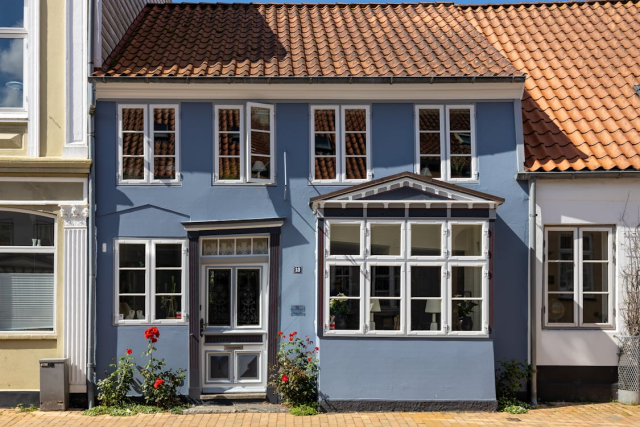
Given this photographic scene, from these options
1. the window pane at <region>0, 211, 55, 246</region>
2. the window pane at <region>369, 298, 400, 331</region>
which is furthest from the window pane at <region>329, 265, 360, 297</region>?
the window pane at <region>0, 211, 55, 246</region>

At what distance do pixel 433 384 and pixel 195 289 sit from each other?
175 inches

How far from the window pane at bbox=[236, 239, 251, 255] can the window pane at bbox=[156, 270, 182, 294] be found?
112 centimetres

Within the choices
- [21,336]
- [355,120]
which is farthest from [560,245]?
[21,336]

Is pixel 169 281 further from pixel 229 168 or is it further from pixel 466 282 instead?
pixel 466 282

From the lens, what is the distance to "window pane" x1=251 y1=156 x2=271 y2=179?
11484 millimetres

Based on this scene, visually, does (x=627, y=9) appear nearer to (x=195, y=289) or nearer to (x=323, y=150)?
(x=323, y=150)

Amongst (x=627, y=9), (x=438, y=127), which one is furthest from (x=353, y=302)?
(x=627, y=9)

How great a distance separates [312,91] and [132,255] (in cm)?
438

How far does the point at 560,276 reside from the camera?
458 inches

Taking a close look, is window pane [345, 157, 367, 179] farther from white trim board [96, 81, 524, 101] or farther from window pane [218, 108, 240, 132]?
window pane [218, 108, 240, 132]

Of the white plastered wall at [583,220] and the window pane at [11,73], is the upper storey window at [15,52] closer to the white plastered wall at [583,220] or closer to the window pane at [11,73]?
the window pane at [11,73]

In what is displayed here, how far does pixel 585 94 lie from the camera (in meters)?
12.9

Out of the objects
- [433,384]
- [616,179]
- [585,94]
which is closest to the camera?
[433,384]

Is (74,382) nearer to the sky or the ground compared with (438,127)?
nearer to the ground
